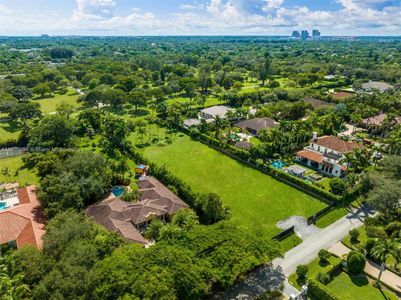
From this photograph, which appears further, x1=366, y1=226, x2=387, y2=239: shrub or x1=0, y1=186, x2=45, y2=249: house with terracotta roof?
x1=366, y1=226, x2=387, y2=239: shrub

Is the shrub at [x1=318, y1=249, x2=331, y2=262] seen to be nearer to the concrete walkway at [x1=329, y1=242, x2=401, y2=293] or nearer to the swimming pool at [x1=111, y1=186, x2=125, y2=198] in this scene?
the concrete walkway at [x1=329, y1=242, x2=401, y2=293]

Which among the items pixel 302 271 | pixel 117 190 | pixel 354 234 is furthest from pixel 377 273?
pixel 117 190

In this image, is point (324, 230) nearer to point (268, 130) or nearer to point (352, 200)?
point (352, 200)

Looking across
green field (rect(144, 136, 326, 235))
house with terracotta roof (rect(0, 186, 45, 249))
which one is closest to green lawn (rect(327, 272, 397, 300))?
green field (rect(144, 136, 326, 235))

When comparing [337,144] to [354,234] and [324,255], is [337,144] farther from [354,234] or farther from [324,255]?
[324,255]

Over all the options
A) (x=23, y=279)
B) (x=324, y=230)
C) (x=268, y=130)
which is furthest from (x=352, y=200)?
(x=23, y=279)

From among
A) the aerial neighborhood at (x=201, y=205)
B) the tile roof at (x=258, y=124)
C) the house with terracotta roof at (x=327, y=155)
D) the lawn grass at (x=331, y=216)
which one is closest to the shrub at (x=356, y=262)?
the aerial neighborhood at (x=201, y=205)
